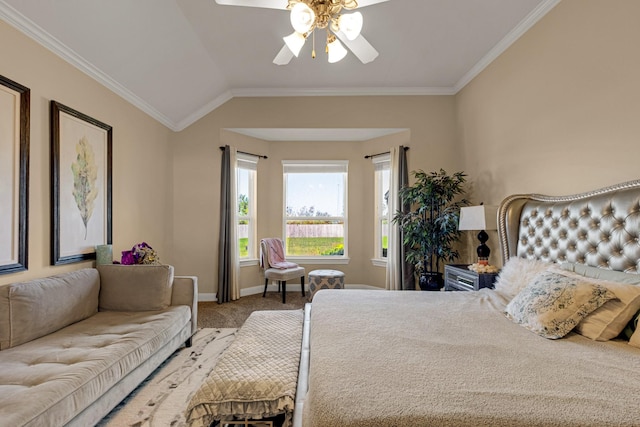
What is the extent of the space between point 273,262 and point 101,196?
237 centimetres

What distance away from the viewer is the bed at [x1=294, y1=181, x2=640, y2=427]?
2.98 feet

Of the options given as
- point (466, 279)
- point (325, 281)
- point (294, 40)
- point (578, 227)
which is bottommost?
point (325, 281)

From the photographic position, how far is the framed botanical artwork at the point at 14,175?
2.06 m

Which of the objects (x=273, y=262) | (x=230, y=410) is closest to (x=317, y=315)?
(x=230, y=410)

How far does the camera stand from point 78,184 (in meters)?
2.73

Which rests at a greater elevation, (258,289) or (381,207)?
(381,207)

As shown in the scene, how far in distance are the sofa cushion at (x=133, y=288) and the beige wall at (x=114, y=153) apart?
1.12 ft

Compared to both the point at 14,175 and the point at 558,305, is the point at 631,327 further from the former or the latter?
the point at 14,175

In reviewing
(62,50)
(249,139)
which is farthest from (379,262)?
(62,50)

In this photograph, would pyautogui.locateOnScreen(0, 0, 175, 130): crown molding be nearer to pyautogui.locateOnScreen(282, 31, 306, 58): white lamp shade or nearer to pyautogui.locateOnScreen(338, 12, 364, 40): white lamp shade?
pyautogui.locateOnScreen(282, 31, 306, 58): white lamp shade

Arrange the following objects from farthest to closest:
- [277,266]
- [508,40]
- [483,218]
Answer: [277,266] → [508,40] → [483,218]

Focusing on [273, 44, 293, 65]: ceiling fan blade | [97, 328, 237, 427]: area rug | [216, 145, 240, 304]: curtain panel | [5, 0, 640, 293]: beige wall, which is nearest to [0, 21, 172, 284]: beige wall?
[5, 0, 640, 293]: beige wall

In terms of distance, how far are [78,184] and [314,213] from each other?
10.8ft

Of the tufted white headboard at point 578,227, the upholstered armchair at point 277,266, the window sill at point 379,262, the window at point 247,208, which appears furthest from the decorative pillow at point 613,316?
the window at point 247,208
